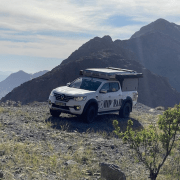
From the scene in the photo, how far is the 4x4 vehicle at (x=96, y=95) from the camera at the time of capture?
1029 centimetres

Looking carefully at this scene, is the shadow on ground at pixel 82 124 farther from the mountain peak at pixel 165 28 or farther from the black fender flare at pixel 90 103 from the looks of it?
the mountain peak at pixel 165 28

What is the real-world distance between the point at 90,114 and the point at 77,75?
3961 centimetres

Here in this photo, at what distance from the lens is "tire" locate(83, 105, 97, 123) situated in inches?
413

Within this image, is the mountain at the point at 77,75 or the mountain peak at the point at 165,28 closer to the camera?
the mountain at the point at 77,75

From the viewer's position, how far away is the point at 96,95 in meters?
10.9

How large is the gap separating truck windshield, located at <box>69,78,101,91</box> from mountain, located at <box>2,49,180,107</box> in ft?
112

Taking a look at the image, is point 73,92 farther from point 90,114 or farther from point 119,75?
point 119,75

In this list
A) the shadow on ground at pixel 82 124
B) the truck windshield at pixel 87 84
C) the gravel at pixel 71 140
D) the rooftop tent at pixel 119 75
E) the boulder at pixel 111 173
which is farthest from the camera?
the rooftop tent at pixel 119 75

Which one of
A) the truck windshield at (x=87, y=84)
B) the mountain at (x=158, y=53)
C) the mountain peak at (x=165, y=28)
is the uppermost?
the mountain peak at (x=165, y=28)

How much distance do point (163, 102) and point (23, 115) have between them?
1843 inches

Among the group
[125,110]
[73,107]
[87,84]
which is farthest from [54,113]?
[125,110]

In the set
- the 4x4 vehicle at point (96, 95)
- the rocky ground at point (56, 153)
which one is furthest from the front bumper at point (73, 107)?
the rocky ground at point (56, 153)

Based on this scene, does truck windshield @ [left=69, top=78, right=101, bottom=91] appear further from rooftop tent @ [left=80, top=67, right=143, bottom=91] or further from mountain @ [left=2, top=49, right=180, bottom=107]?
mountain @ [left=2, top=49, right=180, bottom=107]

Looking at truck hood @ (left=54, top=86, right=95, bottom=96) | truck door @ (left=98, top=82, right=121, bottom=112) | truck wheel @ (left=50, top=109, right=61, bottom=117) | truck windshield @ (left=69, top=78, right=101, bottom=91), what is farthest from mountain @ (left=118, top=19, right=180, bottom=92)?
truck hood @ (left=54, top=86, right=95, bottom=96)
